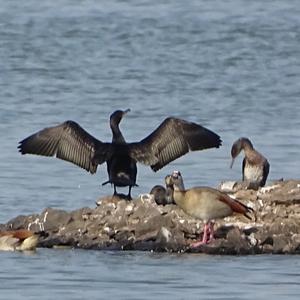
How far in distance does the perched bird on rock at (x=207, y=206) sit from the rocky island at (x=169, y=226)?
15 centimetres

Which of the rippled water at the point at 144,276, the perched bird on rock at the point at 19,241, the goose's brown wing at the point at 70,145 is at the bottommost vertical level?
the rippled water at the point at 144,276

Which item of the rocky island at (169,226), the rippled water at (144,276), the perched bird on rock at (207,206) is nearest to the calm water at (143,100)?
the rippled water at (144,276)

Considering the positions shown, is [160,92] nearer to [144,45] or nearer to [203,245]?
[144,45]

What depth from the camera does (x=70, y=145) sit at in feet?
58.0

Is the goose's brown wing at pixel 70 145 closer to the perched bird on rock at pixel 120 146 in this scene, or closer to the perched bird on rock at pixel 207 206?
the perched bird on rock at pixel 120 146

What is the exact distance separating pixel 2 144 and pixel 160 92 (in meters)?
7.38

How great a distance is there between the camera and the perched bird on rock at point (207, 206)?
51.0 ft

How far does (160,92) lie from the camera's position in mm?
29531

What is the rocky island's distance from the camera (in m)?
15.6

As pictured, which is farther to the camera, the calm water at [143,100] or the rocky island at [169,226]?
the rocky island at [169,226]

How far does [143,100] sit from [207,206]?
41.4 feet

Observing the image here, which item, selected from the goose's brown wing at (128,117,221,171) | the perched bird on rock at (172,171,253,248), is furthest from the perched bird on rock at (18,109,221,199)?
the perched bird on rock at (172,171,253,248)

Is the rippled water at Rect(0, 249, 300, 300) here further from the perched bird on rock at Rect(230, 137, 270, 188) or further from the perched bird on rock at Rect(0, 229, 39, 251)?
the perched bird on rock at Rect(230, 137, 270, 188)

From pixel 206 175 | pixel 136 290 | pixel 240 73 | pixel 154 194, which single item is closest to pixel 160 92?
pixel 240 73
